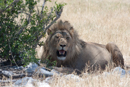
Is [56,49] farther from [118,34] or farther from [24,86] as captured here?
[118,34]

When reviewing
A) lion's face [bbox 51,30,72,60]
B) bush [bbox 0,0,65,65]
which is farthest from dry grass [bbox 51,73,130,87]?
lion's face [bbox 51,30,72,60]

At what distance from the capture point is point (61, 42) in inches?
250

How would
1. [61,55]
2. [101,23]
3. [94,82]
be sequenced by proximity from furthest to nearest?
[101,23], [61,55], [94,82]

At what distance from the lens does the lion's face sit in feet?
21.0

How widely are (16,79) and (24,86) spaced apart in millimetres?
728

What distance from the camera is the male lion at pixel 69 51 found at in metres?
6.62

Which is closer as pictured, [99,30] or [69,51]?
[69,51]

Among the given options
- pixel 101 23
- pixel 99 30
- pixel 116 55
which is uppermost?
pixel 101 23

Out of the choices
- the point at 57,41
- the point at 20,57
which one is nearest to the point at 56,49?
the point at 57,41

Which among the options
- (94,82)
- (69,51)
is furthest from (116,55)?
(94,82)

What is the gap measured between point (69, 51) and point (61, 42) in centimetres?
58

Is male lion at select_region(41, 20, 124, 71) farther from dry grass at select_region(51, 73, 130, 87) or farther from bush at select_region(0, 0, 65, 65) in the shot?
dry grass at select_region(51, 73, 130, 87)

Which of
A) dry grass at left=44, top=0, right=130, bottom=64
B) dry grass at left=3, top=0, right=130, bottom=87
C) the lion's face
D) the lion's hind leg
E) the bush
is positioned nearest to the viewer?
dry grass at left=3, top=0, right=130, bottom=87

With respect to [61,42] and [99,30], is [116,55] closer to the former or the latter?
[61,42]
